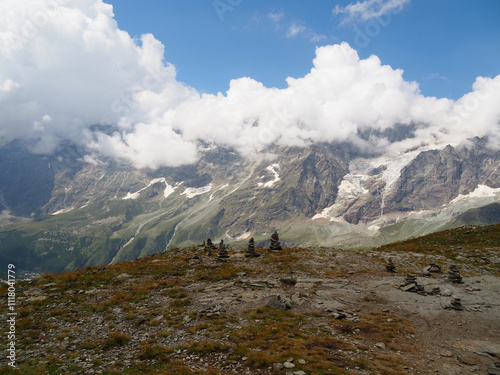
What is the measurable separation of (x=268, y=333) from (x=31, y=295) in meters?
26.4

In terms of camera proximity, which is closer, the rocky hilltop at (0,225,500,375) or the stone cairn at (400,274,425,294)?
the rocky hilltop at (0,225,500,375)

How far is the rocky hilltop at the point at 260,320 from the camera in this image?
16938 mm

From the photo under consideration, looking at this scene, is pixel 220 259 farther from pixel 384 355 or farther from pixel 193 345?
pixel 384 355

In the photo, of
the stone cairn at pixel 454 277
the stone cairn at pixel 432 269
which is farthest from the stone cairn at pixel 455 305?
the stone cairn at pixel 432 269

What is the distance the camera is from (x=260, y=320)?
22969 mm

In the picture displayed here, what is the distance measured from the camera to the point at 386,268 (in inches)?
1508

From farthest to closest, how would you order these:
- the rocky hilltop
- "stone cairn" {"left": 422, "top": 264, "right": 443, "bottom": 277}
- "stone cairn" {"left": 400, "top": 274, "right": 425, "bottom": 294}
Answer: "stone cairn" {"left": 422, "top": 264, "right": 443, "bottom": 277} → "stone cairn" {"left": 400, "top": 274, "right": 425, "bottom": 294} → the rocky hilltop

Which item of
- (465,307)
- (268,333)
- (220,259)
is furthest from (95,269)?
(465,307)

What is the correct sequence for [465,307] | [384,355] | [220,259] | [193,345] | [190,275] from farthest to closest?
[220,259]
[190,275]
[465,307]
[193,345]
[384,355]

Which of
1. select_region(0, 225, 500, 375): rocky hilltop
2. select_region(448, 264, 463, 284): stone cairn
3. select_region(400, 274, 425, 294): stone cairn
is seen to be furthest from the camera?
select_region(448, 264, 463, 284): stone cairn

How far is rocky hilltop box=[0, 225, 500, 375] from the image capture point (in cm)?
1694

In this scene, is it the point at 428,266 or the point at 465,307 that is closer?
the point at 465,307

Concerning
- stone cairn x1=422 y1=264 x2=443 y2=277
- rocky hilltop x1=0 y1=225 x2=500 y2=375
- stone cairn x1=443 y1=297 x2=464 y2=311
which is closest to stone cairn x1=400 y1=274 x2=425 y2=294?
rocky hilltop x1=0 y1=225 x2=500 y2=375

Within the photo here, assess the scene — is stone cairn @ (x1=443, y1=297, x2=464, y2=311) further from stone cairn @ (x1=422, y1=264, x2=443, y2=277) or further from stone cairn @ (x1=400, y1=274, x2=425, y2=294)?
stone cairn @ (x1=422, y1=264, x2=443, y2=277)
